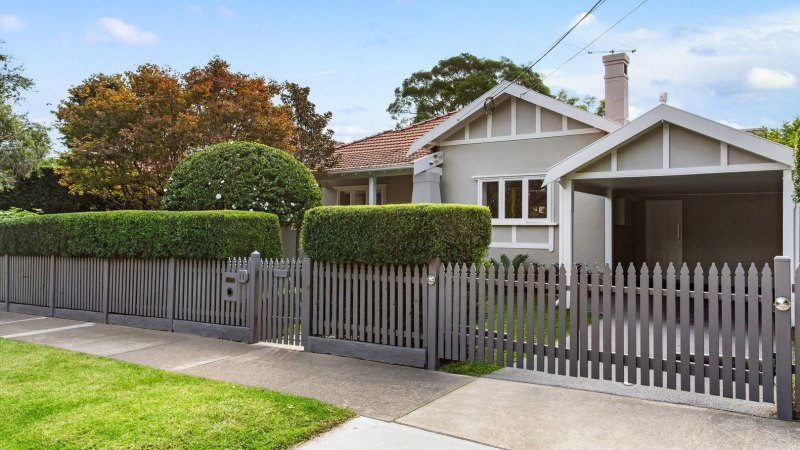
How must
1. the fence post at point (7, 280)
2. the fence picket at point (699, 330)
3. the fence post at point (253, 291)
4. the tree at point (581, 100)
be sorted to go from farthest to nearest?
the tree at point (581, 100)
the fence post at point (7, 280)
the fence post at point (253, 291)
the fence picket at point (699, 330)

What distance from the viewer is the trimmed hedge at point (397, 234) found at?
21.7ft

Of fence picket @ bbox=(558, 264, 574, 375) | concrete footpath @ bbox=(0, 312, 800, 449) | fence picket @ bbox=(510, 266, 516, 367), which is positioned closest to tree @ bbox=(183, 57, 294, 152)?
concrete footpath @ bbox=(0, 312, 800, 449)

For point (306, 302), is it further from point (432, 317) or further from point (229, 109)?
point (229, 109)

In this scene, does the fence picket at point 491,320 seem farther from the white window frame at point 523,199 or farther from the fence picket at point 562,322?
the white window frame at point 523,199

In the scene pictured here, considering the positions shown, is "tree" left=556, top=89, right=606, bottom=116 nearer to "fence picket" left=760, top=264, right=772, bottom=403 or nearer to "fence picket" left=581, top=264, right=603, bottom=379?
"fence picket" left=581, top=264, right=603, bottom=379

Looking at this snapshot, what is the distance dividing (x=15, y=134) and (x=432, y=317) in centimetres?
1730

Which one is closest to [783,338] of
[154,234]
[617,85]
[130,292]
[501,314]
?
[501,314]

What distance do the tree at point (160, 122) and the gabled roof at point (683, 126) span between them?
305 inches

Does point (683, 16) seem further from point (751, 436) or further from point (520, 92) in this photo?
point (751, 436)

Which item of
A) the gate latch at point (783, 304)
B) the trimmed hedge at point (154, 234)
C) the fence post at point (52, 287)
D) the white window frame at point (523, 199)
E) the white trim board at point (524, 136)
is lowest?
the fence post at point (52, 287)

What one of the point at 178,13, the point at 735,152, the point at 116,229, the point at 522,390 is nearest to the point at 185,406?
the point at 522,390

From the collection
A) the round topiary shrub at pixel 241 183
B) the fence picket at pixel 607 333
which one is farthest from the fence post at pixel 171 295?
the fence picket at pixel 607 333

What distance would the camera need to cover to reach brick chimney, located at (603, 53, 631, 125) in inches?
571

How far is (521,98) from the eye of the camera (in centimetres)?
1405
